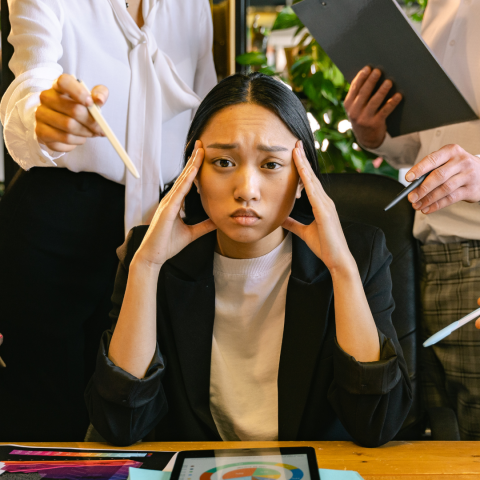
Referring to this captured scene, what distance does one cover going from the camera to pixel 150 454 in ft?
2.85

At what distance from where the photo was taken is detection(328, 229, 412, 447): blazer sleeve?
1.00m

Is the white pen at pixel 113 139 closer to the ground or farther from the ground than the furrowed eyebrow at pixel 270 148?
closer to the ground

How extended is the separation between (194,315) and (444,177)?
0.64 meters

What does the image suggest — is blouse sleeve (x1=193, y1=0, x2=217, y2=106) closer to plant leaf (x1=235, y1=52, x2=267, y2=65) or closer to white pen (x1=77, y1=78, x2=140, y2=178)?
plant leaf (x1=235, y1=52, x2=267, y2=65)

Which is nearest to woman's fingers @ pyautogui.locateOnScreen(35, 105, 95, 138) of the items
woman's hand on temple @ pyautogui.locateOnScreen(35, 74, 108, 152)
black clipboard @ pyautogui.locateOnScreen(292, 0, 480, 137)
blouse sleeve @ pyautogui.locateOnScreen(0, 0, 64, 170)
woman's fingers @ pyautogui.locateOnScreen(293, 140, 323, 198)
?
woman's hand on temple @ pyautogui.locateOnScreen(35, 74, 108, 152)

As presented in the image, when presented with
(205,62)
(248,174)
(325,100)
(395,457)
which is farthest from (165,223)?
(325,100)

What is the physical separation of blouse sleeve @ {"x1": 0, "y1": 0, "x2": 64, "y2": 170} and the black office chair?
75 cm

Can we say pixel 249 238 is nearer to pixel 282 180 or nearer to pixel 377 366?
pixel 282 180

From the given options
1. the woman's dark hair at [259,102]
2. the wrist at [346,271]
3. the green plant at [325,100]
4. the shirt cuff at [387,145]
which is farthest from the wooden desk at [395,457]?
the green plant at [325,100]

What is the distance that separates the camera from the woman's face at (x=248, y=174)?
1.08 metres

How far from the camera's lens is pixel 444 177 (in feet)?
3.61

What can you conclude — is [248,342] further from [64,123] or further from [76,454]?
[64,123]

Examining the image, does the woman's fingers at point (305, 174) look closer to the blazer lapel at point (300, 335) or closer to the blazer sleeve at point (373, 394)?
the blazer lapel at point (300, 335)

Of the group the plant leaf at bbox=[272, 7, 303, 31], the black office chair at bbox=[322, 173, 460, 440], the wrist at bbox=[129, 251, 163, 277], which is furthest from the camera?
the plant leaf at bbox=[272, 7, 303, 31]
